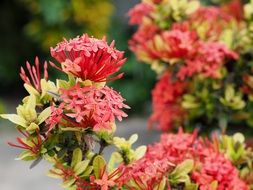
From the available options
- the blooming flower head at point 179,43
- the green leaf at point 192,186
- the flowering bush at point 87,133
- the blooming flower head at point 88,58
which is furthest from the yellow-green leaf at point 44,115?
the blooming flower head at point 179,43

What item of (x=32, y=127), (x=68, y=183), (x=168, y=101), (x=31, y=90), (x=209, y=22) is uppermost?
(x=209, y=22)

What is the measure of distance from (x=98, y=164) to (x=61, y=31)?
14.4 ft

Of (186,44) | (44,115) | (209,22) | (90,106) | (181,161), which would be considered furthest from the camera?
(209,22)

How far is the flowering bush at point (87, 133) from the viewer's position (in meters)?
1.48

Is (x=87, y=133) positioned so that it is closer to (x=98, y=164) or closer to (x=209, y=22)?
(x=98, y=164)

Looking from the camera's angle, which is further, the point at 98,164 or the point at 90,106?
the point at 98,164

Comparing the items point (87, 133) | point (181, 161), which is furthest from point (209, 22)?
point (87, 133)

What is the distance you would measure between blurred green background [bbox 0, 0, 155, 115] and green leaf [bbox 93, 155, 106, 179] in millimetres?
3932

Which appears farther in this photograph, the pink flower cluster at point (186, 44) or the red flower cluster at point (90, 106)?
the pink flower cluster at point (186, 44)

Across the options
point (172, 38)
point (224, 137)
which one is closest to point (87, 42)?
point (224, 137)

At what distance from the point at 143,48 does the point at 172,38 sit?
25 cm

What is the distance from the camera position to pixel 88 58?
1.48m

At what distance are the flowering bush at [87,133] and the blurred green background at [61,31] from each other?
3815 millimetres

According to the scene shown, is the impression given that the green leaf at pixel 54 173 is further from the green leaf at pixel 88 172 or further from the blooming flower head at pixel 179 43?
the blooming flower head at pixel 179 43
